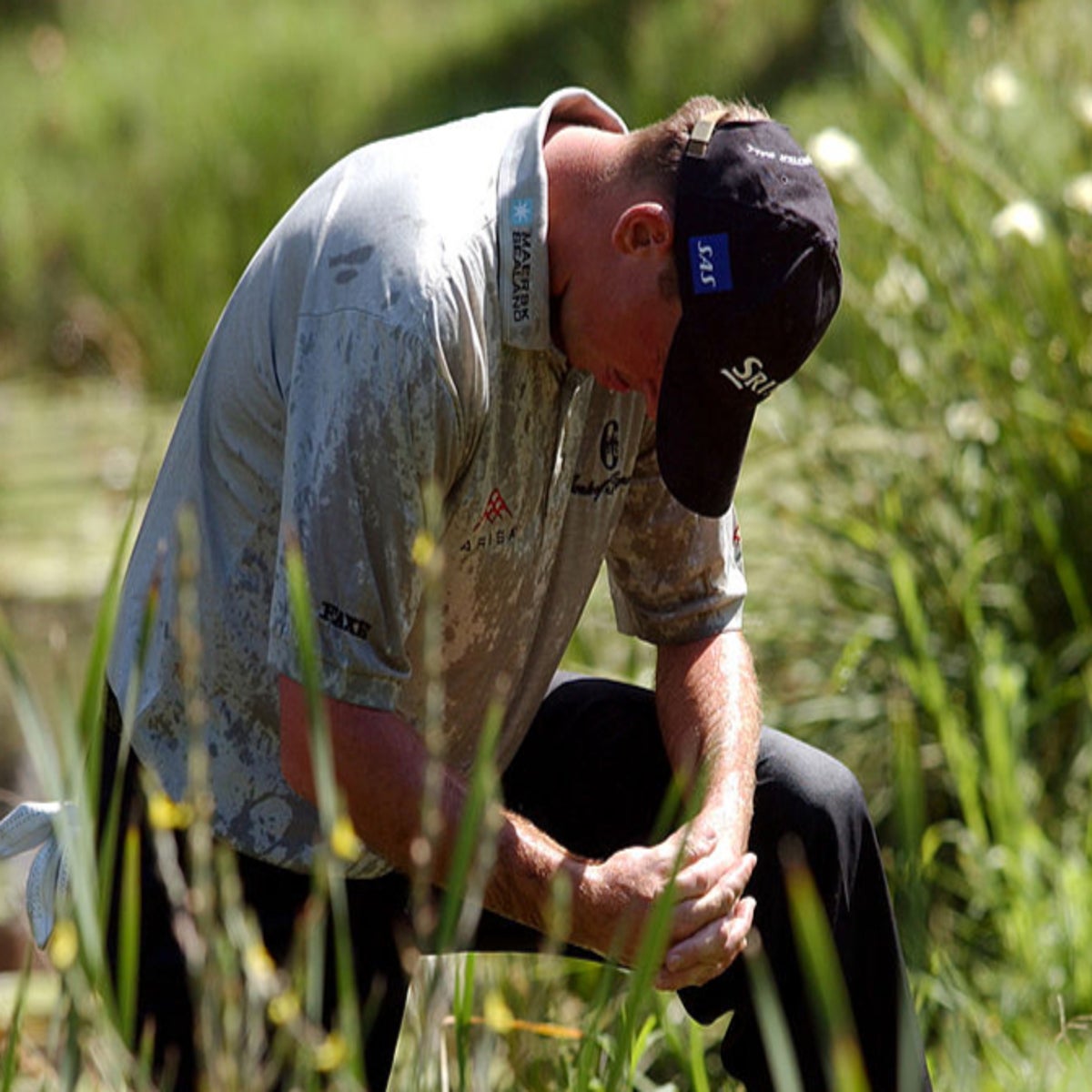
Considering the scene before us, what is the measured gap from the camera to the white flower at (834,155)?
3965mm

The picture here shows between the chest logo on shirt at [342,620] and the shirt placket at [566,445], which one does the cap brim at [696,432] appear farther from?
the chest logo on shirt at [342,620]

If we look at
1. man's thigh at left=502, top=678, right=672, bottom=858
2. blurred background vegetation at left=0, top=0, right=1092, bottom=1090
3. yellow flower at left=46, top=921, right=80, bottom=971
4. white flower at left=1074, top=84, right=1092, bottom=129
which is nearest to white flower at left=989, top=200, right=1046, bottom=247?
blurred background vegetation at left=0, top=0, right=1092, bottom=1090

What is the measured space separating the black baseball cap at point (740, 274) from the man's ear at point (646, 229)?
1 cm

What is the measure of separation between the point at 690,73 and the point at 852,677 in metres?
5.19

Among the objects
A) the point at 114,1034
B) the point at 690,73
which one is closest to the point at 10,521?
the point at 690,73

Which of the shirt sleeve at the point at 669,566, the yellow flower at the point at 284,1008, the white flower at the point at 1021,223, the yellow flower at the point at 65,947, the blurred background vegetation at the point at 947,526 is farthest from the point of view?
the white flower at the point at 1021,223

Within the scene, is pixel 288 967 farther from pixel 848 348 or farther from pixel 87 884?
pixel 848 348

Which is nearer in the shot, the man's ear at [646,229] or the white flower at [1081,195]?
the man's ear at [646,229]

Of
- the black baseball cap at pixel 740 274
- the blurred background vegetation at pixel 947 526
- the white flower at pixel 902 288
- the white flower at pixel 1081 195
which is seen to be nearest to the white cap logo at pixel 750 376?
the black baseball cap at pixel 740 274

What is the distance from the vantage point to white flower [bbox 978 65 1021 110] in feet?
14.0

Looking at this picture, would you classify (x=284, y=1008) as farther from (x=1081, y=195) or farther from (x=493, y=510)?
(x=1081, y=195)

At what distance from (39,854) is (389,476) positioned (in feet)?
2.35

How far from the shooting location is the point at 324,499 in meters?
2.20

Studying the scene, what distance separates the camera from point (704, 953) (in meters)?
2.36
